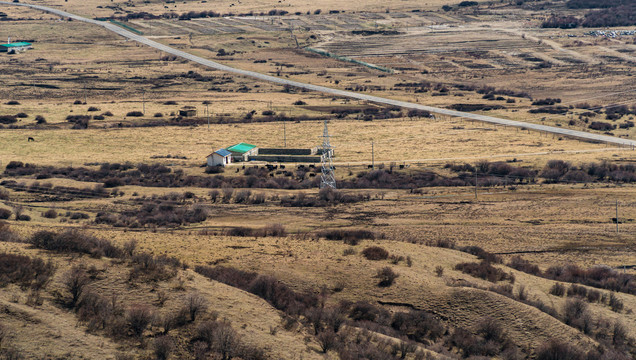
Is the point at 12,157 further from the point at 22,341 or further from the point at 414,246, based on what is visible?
the point at 22,341

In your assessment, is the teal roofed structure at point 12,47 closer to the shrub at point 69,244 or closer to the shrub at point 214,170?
the shrub at point 214,170

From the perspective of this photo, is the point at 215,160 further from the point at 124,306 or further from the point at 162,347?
the point at 162,347

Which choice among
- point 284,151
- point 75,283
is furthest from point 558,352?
point 284,151

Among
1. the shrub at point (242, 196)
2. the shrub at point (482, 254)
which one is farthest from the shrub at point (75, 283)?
the shrub at point (242, 196)

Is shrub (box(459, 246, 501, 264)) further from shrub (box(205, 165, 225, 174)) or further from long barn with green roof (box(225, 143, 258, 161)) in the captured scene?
long barn with green roof (box(225, 143, 258, 161))

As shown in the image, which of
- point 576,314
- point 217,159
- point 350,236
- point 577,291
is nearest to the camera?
point 576,314

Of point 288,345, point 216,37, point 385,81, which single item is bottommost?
point 288,345

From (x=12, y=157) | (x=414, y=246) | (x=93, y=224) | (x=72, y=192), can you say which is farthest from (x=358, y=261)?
(x=12, y=157)
